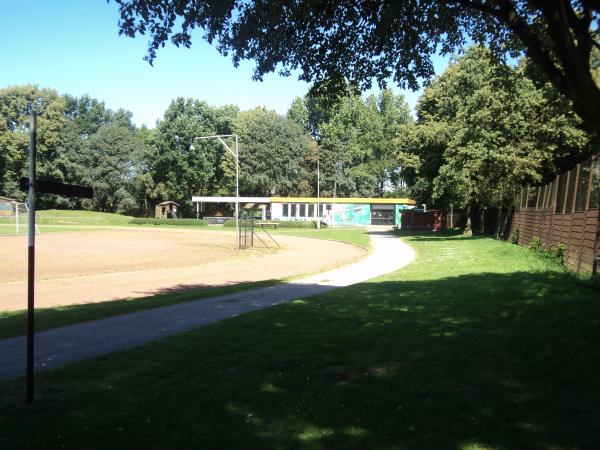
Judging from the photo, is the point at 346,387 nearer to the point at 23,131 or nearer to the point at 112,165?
the point at 112,165

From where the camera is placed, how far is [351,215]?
69750 millimetres

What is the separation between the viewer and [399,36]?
8.23 metres

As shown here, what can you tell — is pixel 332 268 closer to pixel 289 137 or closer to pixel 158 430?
pixel 158 430

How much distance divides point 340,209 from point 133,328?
61272 millimetres

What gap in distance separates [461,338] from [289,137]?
79938mm

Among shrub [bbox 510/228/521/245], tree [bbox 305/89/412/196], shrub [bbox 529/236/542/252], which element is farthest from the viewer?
tree [bbox 305/89/412/196]

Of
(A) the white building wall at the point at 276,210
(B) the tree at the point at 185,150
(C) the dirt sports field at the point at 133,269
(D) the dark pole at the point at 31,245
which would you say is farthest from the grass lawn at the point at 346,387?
(B) the tree at the point at 185,150

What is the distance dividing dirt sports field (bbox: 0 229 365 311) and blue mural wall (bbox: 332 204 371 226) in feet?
122

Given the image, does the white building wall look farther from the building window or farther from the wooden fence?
the building window

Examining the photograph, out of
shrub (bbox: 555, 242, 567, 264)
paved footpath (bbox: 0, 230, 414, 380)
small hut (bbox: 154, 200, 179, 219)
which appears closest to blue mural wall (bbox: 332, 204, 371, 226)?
small hut (bbox: 154, 200, 179, 219)

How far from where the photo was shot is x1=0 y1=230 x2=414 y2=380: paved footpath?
23.3ft

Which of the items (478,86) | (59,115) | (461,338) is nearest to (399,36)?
(461,338)

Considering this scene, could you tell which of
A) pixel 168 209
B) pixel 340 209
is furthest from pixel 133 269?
pixel 168 209

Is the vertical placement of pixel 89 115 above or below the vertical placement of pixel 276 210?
above
